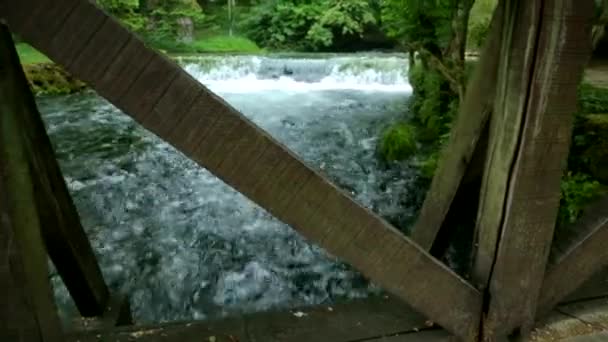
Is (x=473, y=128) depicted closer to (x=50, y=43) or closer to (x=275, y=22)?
(x=50, y=43)

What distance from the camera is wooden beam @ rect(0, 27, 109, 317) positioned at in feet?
6.09

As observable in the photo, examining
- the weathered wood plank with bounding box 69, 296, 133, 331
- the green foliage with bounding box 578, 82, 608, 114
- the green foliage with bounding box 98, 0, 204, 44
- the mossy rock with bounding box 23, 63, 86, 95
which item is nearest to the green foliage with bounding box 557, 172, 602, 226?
the green foliage with bounding box 578, 82, 608, 114

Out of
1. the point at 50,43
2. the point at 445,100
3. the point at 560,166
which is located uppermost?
the point at 50,43

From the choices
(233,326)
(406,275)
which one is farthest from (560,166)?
(233,326)

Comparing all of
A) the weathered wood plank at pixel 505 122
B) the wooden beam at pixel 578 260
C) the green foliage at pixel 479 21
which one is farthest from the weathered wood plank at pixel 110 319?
the green foliage at pixel 479 21

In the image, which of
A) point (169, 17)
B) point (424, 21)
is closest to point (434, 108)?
point (424, 21)

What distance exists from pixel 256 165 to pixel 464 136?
1150 millimetres

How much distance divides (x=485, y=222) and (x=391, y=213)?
5.17m

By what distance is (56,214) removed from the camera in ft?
7.06

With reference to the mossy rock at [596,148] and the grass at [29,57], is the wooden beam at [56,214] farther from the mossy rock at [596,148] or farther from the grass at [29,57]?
the grass at [29,57]

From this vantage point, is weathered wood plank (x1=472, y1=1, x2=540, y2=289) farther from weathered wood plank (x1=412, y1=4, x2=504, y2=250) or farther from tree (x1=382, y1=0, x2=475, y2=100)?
tree (x1=382, y1=0, x2=475, y2=100)

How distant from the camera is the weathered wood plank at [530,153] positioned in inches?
67.6

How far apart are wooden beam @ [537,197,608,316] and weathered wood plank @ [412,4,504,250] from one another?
0.54 m

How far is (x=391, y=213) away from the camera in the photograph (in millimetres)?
7203
